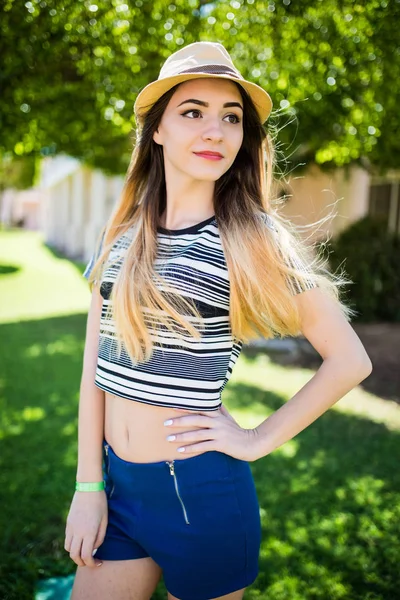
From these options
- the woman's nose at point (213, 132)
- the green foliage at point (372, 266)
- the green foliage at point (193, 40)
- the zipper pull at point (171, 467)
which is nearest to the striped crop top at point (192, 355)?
the zipper pull at point (171, 467)

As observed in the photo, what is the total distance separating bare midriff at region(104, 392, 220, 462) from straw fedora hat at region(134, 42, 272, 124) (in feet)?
3.55

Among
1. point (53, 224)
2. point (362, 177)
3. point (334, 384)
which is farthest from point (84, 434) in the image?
point (53, 224)

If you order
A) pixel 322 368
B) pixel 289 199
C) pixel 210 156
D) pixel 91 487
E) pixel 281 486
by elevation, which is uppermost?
pixel 210 156

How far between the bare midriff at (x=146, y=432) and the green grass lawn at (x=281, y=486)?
1.73m

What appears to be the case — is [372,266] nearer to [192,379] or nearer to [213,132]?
[213,132]

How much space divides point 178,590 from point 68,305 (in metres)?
11.9

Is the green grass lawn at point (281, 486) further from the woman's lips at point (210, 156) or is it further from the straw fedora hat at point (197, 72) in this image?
the straw fedora hat at point (197, 72)

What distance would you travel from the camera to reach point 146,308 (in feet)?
6.18

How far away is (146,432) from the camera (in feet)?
6.06

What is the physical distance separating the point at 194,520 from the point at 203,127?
4.20 feet

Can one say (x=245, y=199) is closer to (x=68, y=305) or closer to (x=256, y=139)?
Result: (x=256, y=139)

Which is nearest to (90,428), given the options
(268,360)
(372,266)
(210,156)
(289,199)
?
(210,156)

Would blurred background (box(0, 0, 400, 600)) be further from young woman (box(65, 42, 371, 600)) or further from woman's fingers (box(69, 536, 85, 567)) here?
woman's fingers (box(69, 536, 85, 567))

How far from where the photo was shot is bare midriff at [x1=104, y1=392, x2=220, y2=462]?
182 cm
